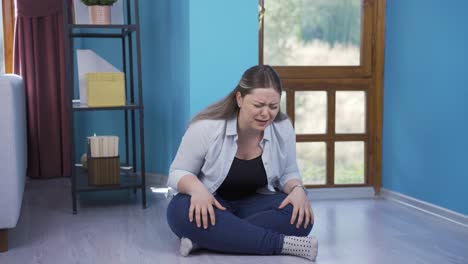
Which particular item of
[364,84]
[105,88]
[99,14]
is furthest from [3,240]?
[364,84]

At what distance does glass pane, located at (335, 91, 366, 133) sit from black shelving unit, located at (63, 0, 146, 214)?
1.09m

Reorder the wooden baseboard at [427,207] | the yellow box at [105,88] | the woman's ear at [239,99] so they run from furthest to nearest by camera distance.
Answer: the yellow box at [105,88], the wooden baseboard at [427,207], the woman's ear at [239,99]

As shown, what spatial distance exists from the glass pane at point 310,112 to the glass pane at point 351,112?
85 mm

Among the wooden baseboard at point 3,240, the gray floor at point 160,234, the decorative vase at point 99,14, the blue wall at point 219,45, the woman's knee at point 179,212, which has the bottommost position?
the gray floor at point 160,234

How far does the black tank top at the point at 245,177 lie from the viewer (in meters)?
2.28

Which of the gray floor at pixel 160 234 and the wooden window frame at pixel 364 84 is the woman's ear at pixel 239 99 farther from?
the wooden window frame at pixel 364 84

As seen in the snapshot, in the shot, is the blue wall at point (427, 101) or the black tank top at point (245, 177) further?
the blue wall at point (427, 101)

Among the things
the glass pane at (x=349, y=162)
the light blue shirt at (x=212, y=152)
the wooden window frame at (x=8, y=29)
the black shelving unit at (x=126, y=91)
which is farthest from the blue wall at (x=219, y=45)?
the wooden window frame at (x=8, y=29)

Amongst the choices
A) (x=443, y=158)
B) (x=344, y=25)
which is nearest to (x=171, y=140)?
(x=344, y=25)

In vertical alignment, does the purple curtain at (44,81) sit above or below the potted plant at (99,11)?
below

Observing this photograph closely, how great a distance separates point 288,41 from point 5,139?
5.18 feet

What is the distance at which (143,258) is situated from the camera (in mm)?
2139

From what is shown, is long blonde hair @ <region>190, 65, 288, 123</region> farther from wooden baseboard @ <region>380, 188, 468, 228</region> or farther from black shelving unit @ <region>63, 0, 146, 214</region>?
wooden baseboard @ <region>380, 188, 468, 228</region>

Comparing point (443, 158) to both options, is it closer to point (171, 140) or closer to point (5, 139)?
Answer: point (171, 140)
